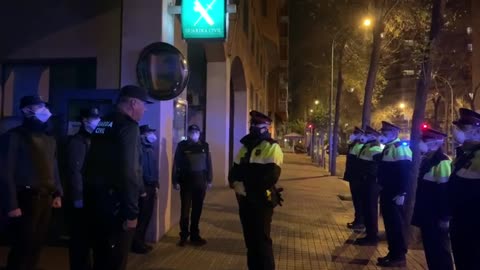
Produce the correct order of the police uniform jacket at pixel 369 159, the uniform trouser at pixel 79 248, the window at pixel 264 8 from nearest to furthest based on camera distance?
the uniform trouser at pixel 79 248
the police uniform jacket at pixel 369 159
the window at pixel 264 8

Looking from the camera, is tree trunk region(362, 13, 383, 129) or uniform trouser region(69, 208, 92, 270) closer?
uniform trouser region(69, 208, 92, 270)

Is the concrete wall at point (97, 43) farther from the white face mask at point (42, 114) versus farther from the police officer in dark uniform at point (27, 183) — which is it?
the police officer in dark uniform at point (27, 183)

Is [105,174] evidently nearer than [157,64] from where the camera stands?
Yes

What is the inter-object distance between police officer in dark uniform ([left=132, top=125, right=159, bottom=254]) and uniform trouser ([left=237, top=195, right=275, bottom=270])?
205 cm

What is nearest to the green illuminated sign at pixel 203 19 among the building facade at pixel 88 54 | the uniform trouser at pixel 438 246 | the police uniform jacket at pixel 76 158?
the building facade at pixel 88 54

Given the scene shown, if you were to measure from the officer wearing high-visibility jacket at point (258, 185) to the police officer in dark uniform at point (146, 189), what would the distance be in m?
1.93

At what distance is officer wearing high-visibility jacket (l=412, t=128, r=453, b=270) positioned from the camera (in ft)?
18.7

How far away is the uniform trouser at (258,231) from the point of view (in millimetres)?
5750

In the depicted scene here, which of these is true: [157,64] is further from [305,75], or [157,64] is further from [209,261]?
[305,75]

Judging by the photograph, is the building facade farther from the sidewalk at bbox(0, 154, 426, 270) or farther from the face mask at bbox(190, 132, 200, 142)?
the sidewalk at bbox(0, 154, 426, 270)

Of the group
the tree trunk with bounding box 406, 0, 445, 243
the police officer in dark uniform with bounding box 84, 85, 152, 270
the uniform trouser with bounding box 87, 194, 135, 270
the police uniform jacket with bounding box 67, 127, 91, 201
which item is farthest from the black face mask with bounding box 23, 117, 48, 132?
the tree trunk with bounding box 406, 0, 445, 243

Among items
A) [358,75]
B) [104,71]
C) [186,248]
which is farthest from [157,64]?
[358,75]

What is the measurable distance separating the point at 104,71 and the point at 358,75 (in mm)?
17714

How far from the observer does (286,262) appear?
7.33 m
